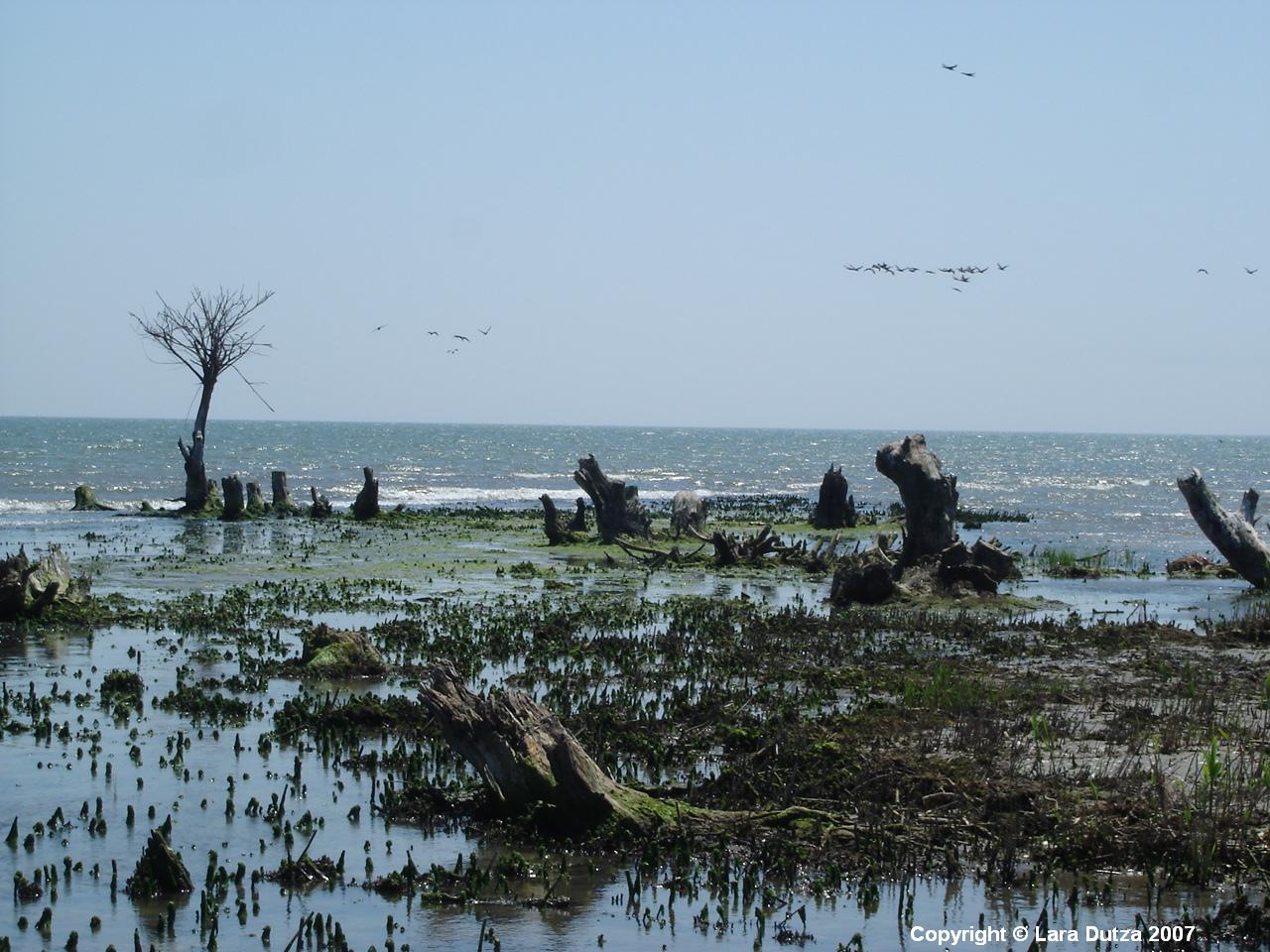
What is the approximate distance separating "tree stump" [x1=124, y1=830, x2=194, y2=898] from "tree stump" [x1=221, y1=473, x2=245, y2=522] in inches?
1366

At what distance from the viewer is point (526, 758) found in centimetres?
1074

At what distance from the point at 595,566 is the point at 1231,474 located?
86.8 meters

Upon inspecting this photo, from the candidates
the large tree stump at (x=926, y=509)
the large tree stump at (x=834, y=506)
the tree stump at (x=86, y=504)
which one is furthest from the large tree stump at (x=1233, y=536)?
the tree stump at (x=86, y=504)

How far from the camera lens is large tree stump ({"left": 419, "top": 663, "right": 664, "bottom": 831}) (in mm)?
10445

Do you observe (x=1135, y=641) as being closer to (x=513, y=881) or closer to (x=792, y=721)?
(x=792, y=721)

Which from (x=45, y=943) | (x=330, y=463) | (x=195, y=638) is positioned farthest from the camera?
(x=330, y=463)

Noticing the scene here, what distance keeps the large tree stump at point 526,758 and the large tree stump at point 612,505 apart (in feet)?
77.1

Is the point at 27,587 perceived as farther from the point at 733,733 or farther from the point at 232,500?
the point at 232,500

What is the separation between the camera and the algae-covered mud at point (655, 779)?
9.02 metres

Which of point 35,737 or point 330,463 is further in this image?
point 330,463

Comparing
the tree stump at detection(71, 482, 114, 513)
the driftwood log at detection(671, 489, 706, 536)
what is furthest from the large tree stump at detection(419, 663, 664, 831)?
the tree stump at detection(71, 482, 114, 513)

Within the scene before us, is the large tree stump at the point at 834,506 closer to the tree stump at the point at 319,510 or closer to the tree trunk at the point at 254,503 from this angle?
the tree stump at the point at 319,510

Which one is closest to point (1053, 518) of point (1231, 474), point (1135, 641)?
point (1135, 641)

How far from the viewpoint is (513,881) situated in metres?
9.70
